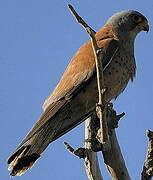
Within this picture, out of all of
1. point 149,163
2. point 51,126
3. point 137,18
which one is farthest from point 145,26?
point 149,163

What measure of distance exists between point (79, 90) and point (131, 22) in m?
1.69

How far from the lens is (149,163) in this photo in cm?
Answer: 351

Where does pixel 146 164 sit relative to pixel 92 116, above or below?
below

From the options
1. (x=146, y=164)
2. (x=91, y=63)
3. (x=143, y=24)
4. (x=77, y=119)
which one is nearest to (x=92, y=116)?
(x=77, y=119)

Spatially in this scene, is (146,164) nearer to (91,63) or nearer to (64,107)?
(64,107)

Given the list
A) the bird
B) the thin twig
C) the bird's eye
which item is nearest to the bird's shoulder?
the bird

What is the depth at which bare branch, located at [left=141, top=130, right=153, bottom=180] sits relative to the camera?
3434 millimetres

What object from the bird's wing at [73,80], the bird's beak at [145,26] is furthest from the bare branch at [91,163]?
the bird's beak at [145,26]

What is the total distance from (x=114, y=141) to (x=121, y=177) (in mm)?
420

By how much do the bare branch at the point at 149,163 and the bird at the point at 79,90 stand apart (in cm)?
105

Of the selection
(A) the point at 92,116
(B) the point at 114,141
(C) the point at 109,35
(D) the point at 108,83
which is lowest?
(B) the point at 114,141

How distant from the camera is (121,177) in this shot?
3738 mm

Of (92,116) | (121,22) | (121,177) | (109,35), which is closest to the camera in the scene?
(121,177)

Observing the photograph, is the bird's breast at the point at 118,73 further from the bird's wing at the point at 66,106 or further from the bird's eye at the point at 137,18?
the bird's eye at the point at 137,18
